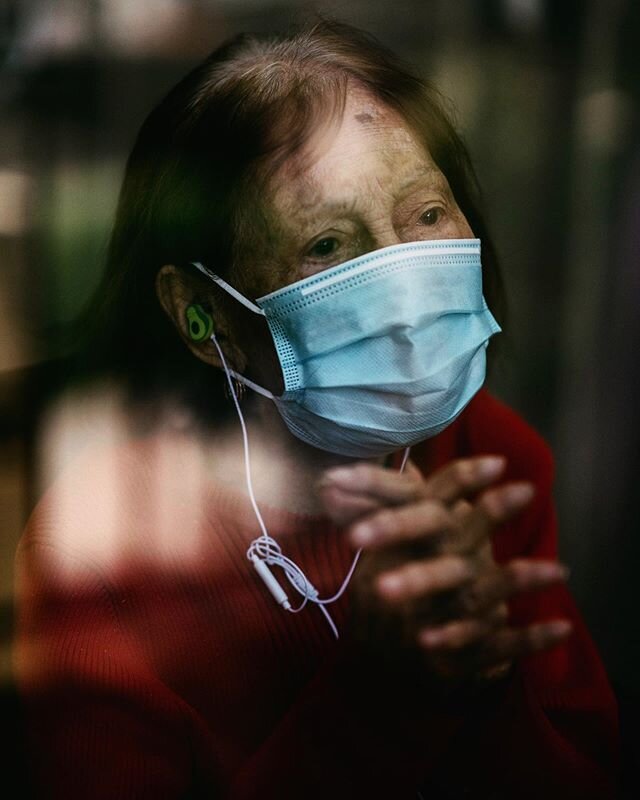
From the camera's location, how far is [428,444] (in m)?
1.62

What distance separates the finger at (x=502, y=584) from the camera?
1179mm

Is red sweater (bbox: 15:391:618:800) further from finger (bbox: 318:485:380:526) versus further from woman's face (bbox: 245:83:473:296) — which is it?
woman's face (bbox: 245:83:473:296)

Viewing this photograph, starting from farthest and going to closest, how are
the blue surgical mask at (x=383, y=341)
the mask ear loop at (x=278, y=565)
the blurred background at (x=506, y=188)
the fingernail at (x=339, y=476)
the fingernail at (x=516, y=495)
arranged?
the blurred background at (x=506, y=188) < the mask ear loop at (x=278, y=565) < the blue surgical mask at (x=383, y=341) < the fingernail at (x=339, y=476) < the fingernail at (x=516, y=495)

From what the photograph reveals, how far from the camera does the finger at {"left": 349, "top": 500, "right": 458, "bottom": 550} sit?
114 centimetres

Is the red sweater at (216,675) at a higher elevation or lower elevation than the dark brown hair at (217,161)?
lower

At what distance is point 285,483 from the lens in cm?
161

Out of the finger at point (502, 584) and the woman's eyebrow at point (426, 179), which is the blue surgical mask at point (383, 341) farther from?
the finger at point (502, 584)

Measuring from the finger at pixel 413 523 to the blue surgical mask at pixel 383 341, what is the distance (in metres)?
0.30

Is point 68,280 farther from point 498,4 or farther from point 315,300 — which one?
point 498,4

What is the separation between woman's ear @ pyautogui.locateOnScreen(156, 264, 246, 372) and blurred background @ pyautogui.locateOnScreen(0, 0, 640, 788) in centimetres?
21

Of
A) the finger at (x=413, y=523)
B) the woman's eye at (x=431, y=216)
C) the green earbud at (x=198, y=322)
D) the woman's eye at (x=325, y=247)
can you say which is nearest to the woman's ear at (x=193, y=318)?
the green earbud at (x=198, y=322)

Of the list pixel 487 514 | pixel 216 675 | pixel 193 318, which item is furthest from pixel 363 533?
pixel 193 318

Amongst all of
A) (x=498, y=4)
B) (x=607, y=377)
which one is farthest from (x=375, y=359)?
(x=498, y=4)

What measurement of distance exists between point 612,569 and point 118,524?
1149 millimetres
